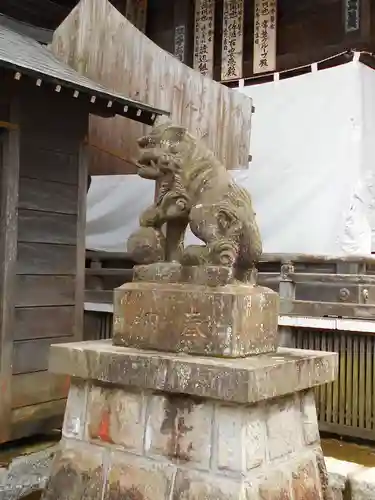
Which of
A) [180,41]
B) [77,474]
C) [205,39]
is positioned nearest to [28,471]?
[77,474]

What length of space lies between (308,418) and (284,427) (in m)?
0.27

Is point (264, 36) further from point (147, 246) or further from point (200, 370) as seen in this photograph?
point (200, 370)

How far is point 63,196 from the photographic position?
616 centimetres

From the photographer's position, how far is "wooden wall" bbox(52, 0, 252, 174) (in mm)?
6352

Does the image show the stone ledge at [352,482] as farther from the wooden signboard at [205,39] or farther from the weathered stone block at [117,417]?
the wooden signboard at [205,39]

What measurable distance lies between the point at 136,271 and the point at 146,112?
2886mm

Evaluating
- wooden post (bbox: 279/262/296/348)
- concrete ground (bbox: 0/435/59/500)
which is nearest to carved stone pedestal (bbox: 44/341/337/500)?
concrete ground (bbox: 0/435/59/500)

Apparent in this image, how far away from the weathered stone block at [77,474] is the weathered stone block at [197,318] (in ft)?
1.93

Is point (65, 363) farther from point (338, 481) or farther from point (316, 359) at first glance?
point (338, 481)

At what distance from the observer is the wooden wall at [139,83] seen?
6.35 m

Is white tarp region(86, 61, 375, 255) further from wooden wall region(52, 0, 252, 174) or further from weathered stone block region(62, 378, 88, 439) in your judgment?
weathered stone block region(62, 378, 88, 439)

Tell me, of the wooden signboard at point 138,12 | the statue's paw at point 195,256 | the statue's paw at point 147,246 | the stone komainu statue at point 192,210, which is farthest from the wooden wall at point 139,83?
the statue's paw at point 195,256

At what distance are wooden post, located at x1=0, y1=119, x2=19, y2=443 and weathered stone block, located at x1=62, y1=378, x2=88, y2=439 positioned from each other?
2467 millimetres

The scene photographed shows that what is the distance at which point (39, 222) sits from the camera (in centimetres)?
593
